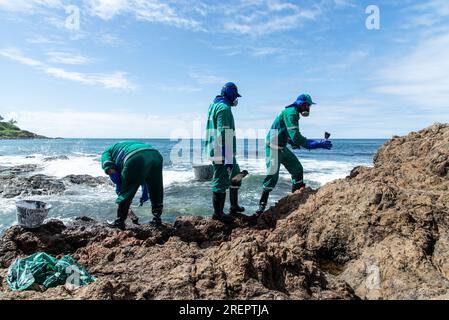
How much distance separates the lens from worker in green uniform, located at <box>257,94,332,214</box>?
5730mm

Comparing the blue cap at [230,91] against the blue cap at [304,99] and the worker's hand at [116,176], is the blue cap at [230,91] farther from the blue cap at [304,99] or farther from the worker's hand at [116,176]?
the worker's hand at [116,176]

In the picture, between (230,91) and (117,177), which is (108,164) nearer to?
(117,177)

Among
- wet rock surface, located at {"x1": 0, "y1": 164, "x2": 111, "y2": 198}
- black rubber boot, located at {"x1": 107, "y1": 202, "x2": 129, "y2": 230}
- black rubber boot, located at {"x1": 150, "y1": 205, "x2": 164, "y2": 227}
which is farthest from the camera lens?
wet rock surface, located at {"x1": 0, "y1": 164, "x2": 111, "y2": 198}

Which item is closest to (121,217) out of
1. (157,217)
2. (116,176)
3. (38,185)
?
(157,217)

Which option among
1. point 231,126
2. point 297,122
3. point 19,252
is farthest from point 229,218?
point 19,252

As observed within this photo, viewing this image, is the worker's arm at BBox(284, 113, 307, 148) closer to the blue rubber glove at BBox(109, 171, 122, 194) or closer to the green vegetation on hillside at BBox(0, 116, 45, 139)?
the blue rubber glove at BBox(109, 171, 122, 194)

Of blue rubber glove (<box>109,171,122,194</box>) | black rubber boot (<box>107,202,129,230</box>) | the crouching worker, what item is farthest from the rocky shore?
blue rubber glove (<box>109,171,122,194</box>)

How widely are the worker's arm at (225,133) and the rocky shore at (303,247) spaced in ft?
3.47

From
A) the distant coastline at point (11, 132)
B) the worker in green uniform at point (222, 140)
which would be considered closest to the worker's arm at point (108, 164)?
the worker in green uniform at point (222, 140)

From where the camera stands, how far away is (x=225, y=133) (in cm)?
523

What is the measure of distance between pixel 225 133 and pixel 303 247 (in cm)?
204

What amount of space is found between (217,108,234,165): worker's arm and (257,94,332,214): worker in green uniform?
1020mm

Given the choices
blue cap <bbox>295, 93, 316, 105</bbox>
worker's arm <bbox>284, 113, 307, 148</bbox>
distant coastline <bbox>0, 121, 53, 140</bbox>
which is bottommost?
worker's arm <bbox>284, 113, 307, 148</bbox>

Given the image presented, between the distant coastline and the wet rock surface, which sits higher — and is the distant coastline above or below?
above
